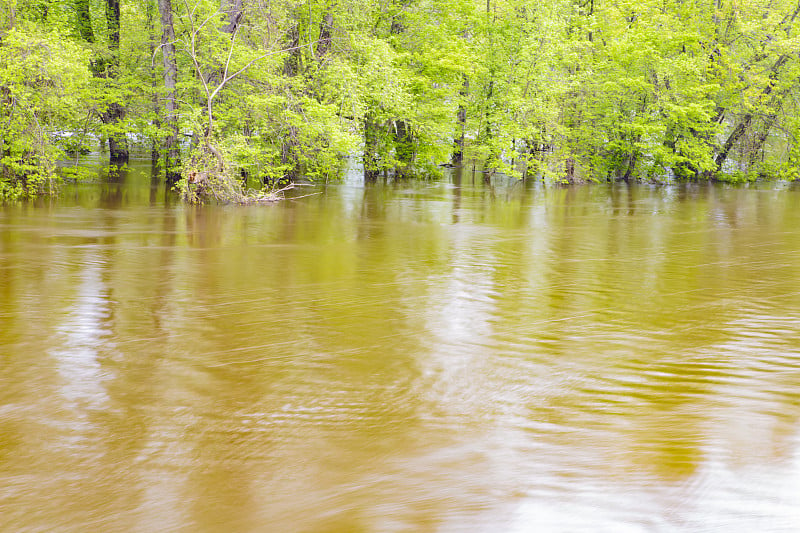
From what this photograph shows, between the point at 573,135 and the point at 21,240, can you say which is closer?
the point at 21,240

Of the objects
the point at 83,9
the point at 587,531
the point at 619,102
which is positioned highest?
the point at 83,9

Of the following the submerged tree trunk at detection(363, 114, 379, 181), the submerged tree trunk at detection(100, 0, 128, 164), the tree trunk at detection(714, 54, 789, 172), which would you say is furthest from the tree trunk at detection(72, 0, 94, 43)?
the tree trunk at detection(714, 54, 789, 172)

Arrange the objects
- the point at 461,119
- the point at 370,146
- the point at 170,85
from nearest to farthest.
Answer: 1. the point at 170,85
2. the point at 370,146
3. the point at 461,119

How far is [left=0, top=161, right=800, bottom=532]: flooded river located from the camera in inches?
185

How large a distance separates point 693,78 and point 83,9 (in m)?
27.6

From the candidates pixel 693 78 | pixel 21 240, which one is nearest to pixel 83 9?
pixel 21 240

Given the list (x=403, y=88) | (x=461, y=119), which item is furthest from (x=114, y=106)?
(x=461, y=119)

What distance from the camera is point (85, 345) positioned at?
25.9 feet

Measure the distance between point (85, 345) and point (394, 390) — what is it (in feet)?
11.5

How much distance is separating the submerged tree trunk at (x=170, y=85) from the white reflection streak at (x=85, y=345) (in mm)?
14506

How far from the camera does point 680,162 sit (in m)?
37.0

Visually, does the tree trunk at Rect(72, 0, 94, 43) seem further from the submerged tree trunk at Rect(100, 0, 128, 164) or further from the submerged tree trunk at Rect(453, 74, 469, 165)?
the submerged tree trunk at Rect(453, 74, 469, 165)

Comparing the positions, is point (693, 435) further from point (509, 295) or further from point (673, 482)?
point (509, 295)

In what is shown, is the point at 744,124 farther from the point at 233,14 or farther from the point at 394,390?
the point at 394,390
